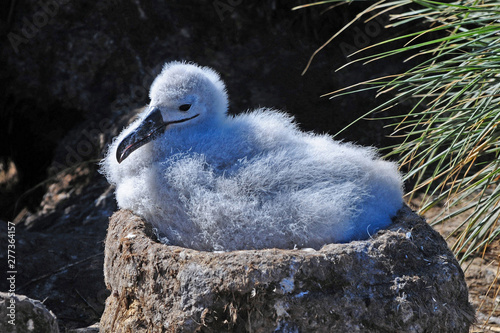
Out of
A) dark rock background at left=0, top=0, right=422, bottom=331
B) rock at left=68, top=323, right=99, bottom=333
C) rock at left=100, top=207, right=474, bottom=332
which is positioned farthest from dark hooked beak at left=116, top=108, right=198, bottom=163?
dark rock background at left=0, top=0, right=422, bottom=331

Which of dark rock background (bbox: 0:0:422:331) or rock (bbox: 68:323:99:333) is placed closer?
rock (bbox: 68:323:99:333)

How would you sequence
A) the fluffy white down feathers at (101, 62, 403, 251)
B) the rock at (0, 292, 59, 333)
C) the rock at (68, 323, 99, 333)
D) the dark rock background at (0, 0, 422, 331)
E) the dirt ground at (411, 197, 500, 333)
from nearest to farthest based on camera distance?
the fluffy white down feathers at (101, 62, 403, 251), the rock at (0, 292, 59, 333), the rock at (68, 323, 99, 333), the dirt ground at (411, 197, 500, 333), the dark rock background at (0, 0, 422, 331)

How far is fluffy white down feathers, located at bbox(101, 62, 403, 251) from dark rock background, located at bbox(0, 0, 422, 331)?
1.95 metres

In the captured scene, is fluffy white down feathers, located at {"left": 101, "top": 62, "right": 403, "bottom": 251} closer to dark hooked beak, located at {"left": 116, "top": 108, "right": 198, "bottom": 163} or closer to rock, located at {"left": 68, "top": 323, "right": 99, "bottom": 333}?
dark hooked beak, located at {"left": 116, "top": 108, "right": 198, "bottom": 163}

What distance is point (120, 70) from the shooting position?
186 inches

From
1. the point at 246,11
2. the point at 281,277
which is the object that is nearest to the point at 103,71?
the point at 246,11

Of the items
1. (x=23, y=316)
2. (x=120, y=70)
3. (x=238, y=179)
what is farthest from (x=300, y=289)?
(x=120, y=70)

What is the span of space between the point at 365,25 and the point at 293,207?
110 inches

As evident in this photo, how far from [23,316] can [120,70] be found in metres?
2.60

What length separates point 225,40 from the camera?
4.89 meters

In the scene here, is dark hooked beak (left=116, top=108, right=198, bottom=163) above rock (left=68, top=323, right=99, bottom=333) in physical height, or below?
above

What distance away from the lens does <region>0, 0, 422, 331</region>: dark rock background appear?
180 inches

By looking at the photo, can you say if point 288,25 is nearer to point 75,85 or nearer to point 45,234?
point 75,85

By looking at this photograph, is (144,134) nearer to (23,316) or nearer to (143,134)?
(143,134)
